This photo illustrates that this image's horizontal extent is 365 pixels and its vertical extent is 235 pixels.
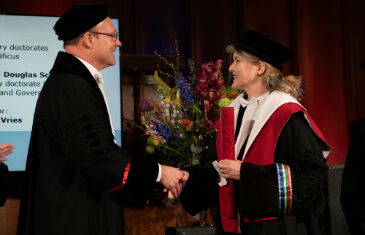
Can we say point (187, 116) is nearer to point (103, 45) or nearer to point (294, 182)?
point (103, 45)

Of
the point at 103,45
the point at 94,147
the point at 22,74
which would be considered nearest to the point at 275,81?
the point at 103,45

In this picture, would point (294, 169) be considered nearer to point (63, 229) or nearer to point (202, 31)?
point (63, 229)

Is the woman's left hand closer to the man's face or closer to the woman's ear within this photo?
the woman's ear

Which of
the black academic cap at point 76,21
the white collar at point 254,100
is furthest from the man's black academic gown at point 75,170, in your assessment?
the white collar at point 254,100

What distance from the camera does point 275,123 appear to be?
1971 millimetres

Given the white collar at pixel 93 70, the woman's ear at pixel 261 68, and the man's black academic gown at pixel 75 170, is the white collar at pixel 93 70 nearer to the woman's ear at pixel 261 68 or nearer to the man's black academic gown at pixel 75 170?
the man's black academic gown at pixel 75 170

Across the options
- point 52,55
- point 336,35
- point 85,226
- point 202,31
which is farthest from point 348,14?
point 85,226

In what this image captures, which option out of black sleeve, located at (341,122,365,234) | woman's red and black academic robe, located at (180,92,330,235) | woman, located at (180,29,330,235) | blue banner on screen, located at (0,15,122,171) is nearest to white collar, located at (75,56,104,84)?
woman, located at (180,29,330,235)

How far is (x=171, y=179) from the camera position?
1.92 metres

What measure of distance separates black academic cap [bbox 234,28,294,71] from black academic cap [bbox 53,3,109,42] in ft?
2.62

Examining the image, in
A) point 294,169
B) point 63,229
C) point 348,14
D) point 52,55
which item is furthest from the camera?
point 348,14

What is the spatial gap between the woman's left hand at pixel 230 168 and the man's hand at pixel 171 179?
215 millimetres

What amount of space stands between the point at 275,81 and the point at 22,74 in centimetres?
177

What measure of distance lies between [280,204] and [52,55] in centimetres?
194
